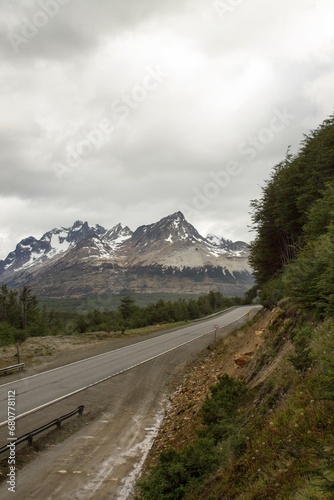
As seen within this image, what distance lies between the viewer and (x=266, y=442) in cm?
634

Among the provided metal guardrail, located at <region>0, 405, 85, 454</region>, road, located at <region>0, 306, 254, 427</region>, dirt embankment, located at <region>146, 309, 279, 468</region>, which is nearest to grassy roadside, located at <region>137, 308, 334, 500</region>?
dirt embankment, located at <region>146, 309, 279, 468</region>

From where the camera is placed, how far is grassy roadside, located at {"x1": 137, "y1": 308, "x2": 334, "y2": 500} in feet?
16.0

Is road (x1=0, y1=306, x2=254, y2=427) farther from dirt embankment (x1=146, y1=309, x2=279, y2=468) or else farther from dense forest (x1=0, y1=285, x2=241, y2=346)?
dense forest (x1=0, y1=285, x2=241, y2=346)

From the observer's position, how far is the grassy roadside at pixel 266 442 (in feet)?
16.0

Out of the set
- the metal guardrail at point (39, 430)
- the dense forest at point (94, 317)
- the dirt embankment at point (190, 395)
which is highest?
the dense forest at point (94, 317)

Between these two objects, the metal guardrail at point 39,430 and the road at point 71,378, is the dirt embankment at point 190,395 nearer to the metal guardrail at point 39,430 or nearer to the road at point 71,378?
the metal guardrail at point 39,430

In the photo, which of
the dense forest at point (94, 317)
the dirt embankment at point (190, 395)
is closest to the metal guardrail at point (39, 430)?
the dirt embankment at point (190, 395)

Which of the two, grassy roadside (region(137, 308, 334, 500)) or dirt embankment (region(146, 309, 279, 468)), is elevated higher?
grassy roadside (region(137, 308, 334, 500))

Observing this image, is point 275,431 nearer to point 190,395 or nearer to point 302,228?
point 190,395

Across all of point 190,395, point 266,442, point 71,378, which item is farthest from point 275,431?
point 71,378

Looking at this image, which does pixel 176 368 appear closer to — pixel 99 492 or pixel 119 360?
pixel 119 360

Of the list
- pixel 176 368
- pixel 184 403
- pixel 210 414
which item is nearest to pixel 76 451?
pixel 210 414

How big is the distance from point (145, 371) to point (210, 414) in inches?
526

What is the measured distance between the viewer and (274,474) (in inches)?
206
